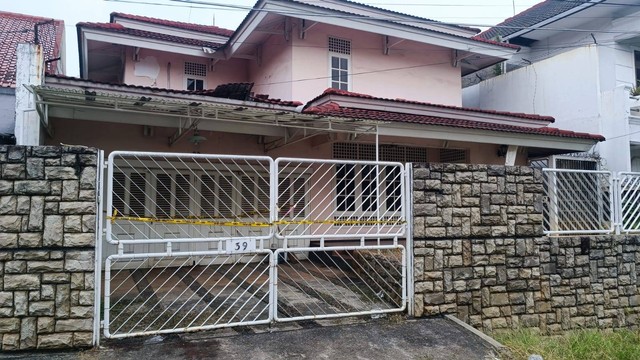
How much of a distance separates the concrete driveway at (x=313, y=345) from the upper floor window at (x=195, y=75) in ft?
28.6

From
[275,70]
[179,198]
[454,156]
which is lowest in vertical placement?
[179,198]

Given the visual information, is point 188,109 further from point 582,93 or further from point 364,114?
point 582,93

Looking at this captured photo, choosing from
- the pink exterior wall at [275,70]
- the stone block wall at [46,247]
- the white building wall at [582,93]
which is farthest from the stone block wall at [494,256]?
the white building wall at [582,93]

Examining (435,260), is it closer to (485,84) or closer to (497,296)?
(497,296)

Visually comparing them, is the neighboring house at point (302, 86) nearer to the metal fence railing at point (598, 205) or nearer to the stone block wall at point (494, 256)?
the stone block wall at point (494, 256)

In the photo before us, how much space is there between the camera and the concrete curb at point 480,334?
4804 millimetres

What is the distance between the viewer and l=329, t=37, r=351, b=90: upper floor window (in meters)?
11.0

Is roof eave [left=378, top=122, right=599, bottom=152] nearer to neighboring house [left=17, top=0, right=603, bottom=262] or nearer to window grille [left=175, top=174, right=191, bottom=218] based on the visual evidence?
neighboring house [left=17, top=0, right=603, bottom=262]

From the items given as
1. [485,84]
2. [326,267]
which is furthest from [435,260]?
[485,84]

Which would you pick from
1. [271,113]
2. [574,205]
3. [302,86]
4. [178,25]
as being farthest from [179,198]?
[574,205]

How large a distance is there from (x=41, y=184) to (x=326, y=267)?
17.4 feet

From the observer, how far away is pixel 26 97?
6020 millimetres

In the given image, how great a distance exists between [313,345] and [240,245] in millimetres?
1331

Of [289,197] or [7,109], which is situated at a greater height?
[7,109]
